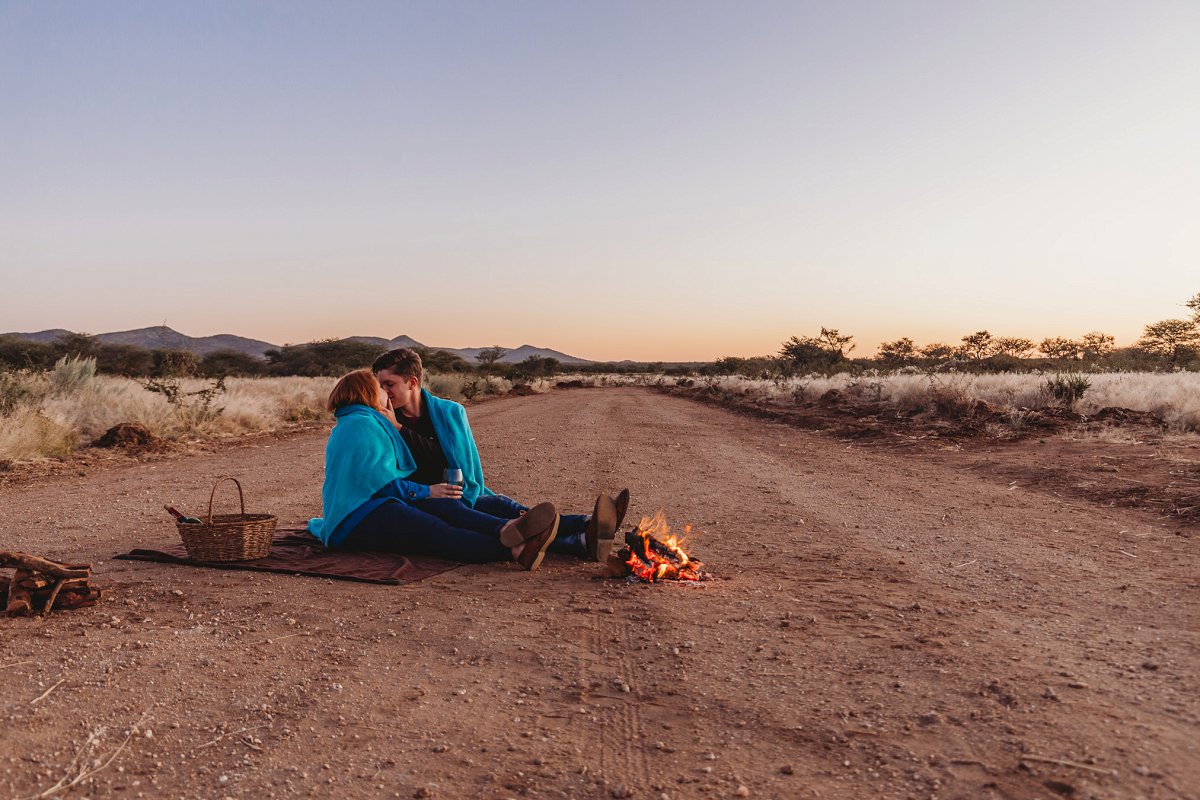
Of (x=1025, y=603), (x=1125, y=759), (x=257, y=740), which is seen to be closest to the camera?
(x=1125, y=759)

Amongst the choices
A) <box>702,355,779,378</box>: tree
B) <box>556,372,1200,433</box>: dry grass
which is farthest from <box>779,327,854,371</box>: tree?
<box>556,372,1200,433</box>: dry grass

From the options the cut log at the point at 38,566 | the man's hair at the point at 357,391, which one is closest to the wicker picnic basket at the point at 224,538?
the man's hair at the point at 357,391

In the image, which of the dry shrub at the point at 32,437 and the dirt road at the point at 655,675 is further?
the dry shrub at the point at 32,437

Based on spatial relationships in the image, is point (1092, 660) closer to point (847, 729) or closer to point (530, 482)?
point (847, 729)

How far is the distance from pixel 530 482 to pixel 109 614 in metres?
5.33

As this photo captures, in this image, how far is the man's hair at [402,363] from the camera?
5.91 m

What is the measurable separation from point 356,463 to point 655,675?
2899 millimetres

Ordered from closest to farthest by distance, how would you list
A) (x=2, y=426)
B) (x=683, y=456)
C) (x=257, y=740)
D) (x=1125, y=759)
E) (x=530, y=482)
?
(x=1125, y=759) → (x=257, y=740) → (x=530, y=482) → (x=2, y=426) → (x=683, y=456)

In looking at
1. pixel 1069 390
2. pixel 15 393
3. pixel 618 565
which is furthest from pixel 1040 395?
pixel 15 393

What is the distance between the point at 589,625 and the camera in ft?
13.8

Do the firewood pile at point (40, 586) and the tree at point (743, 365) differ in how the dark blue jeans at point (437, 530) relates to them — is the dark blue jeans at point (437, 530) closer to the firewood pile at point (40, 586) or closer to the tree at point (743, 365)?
the firewood pile at point (40, 586)

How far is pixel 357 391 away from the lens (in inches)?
218

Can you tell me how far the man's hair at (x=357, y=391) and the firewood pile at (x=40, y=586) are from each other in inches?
71.4

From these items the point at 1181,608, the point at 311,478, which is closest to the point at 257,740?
the point at 1181,608
